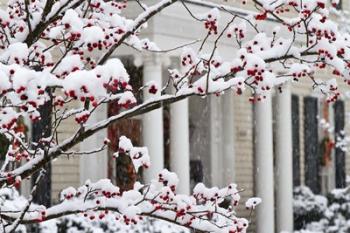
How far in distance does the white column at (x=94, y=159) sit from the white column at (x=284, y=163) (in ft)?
12.0

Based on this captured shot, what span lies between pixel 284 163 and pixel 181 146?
389cm

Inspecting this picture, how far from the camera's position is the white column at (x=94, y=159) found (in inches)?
574

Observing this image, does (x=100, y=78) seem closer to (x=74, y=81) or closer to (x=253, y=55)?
(x=74, y=81)

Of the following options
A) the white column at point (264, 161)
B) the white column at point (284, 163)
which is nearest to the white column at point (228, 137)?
the white column at point (284, 163)

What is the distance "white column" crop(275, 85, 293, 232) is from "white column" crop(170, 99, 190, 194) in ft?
11.4

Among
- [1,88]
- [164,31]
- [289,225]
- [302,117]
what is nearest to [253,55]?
[1,88]

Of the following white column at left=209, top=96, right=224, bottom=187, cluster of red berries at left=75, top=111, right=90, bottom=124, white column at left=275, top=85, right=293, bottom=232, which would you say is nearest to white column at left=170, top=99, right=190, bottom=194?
white column at left=275, top=85, right=293, bottom=232

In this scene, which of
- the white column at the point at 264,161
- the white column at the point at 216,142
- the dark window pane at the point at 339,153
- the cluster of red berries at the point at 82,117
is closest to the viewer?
the cluster of red berries at the point at 82,117

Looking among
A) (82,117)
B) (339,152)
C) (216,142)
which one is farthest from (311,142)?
(82,117)

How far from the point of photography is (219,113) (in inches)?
709

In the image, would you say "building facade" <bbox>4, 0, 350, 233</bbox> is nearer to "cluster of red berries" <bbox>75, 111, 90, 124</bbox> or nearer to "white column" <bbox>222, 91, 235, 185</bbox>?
"white column" <bbox>222, 91, 235, 185</bbox>

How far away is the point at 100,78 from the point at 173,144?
10.0m

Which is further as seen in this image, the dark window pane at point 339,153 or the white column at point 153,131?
the dark window pane at point 339,153

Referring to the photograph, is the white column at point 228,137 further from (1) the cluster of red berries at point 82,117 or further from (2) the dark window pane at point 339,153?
(1) the cluster of red berries at point 82,117
